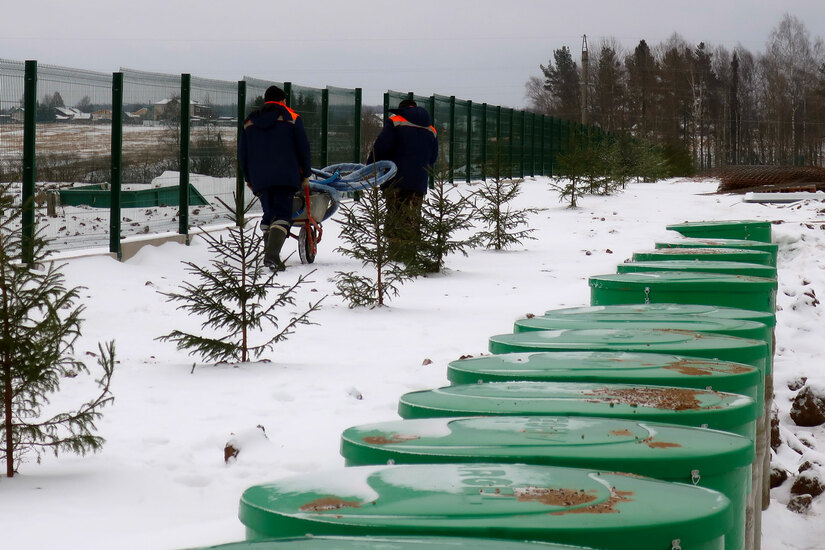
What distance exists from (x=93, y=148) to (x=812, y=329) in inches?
298

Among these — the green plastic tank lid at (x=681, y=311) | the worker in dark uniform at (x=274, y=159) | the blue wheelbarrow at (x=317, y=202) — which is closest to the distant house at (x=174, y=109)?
the blue wheelbarrow at (x=317, y=202)

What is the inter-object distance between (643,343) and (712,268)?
2.00 metres

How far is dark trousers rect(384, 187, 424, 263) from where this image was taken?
10.7m

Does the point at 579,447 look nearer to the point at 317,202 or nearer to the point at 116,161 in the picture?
the point at 317,202

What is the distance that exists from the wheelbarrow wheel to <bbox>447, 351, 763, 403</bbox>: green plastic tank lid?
31.8 ft

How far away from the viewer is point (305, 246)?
13.4 metres

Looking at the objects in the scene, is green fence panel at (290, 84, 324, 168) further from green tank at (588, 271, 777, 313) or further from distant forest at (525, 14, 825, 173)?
distant forest at (525, 14, 825, 173)

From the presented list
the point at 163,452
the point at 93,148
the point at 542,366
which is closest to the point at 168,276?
the point at 93,148

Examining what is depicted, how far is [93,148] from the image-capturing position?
41.8ft

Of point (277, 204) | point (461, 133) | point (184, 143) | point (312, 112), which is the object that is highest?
point (461, 133)

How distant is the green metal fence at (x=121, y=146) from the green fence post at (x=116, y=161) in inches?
0.4

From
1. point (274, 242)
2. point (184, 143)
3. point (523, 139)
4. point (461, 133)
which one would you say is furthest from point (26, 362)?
point (523, 139)

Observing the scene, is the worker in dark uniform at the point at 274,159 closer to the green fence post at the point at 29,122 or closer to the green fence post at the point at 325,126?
the green fence post at the point at 29,122

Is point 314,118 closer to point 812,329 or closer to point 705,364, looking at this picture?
point 812,329
